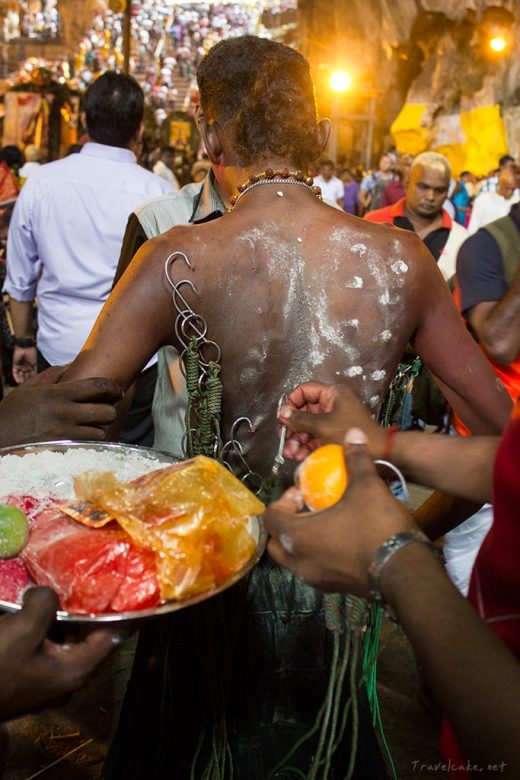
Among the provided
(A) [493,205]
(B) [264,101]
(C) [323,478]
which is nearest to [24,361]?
(B) [264,101]

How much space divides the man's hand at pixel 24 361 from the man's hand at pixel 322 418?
3.28 meters

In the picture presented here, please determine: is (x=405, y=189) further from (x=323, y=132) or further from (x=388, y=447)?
(x=388, y=447)

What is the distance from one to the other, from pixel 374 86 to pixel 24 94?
1318 cm

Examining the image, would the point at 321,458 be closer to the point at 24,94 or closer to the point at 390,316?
the point at 390,316

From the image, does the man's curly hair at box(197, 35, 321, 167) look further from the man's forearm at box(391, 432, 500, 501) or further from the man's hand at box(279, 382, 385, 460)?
the man's forearm at box(391, 432, 500, 501)

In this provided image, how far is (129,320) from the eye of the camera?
1.98m

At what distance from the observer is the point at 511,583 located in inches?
46.0

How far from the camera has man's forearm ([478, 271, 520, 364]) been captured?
124 inches

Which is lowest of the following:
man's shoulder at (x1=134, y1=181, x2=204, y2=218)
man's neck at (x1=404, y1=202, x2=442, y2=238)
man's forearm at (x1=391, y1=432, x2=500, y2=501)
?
man's neck at (x1=404, y1=202, x2=442, y2=238)

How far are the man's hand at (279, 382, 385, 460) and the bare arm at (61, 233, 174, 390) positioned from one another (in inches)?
17.6

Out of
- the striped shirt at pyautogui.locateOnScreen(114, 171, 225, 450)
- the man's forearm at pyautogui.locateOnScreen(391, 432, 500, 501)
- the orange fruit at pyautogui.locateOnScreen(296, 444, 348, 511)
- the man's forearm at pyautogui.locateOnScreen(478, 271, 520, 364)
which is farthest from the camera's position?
the man's forearm at pyautogui.locateOnScreen(478, 271, 520, 364)

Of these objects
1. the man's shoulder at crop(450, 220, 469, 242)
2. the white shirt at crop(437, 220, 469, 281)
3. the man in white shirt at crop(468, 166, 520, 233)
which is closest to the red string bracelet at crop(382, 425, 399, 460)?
the white shirt at crop(437, 220, 469, 281)

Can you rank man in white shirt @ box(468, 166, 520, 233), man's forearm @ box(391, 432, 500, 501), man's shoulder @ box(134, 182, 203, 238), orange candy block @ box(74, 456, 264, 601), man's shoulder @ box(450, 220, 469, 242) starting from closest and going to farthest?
1. orange candy block @ box(74, 456, 264, 601)
2. man's forearm @ box(391, 432, 500, 501)
3. man's shoulder @ box(134, 182, 203, 238)
4. man's shoulder @ box(450, 220, 469, 242)
5. man in white shirt @ box(468, 166, 520, 233)

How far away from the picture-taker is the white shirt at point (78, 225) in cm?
421
